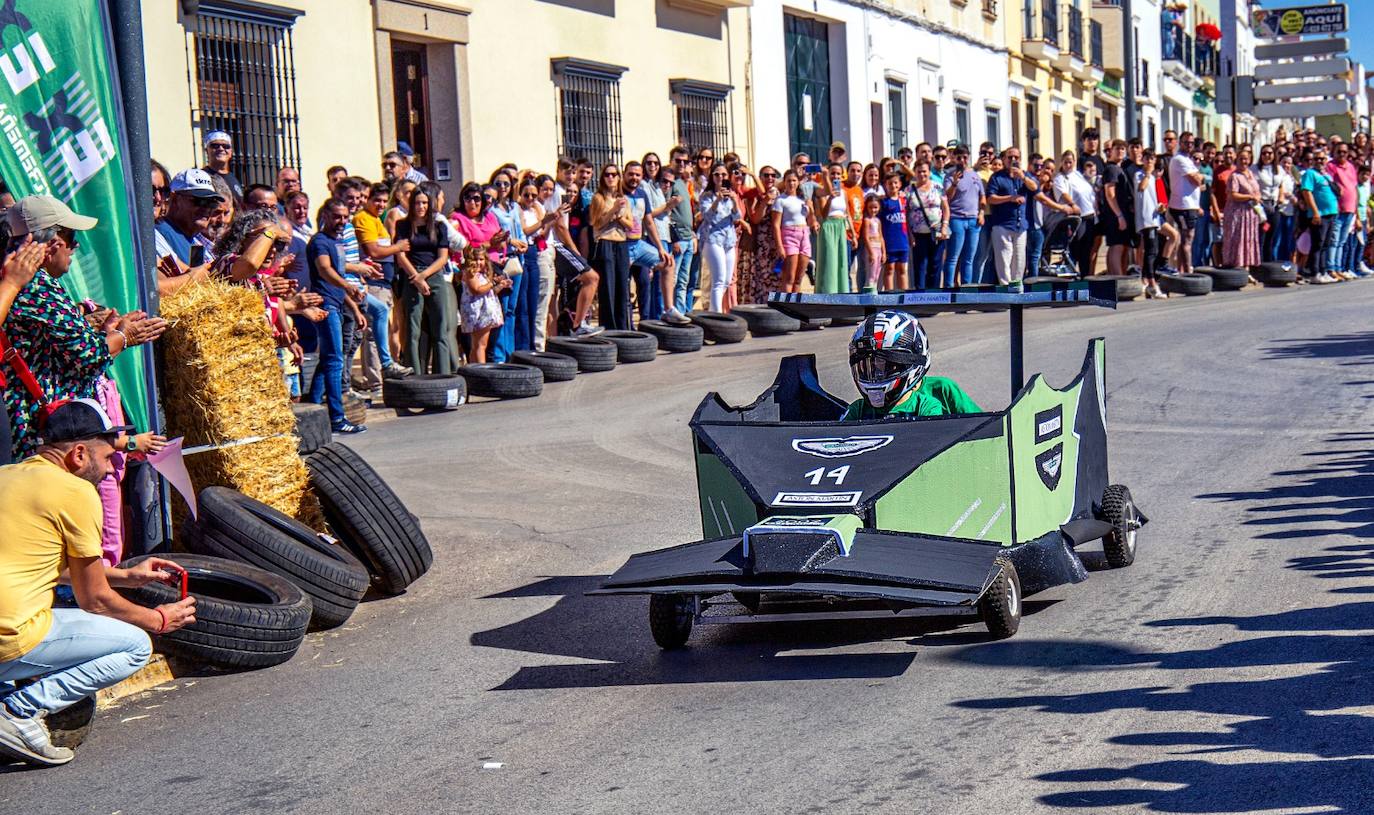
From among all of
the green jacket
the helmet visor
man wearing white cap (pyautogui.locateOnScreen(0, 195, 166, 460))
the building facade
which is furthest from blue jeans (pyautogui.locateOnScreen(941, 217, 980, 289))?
man wearing white cap (pyautogui.locateOnScreen(0, 195, 166, 460))

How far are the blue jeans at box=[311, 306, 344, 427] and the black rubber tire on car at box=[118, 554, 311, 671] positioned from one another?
572cm

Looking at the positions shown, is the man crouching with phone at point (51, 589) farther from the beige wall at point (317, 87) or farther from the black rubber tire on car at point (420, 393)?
the beige wall at point (317, 87)

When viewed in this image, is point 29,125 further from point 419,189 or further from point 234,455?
point 419,189

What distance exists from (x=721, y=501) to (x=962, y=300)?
1.60 m

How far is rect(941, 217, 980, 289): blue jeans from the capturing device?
2150cm

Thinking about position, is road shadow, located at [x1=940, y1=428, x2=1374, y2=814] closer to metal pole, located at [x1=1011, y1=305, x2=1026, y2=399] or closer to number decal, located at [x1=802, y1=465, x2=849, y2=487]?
number decal, located at [x1=802, y1=465, x2=849, y2=487]

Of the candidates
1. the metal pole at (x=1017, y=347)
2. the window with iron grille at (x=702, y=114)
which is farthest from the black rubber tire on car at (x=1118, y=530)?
the window with iron grille at (x=702, y=114)

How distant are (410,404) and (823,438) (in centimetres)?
779

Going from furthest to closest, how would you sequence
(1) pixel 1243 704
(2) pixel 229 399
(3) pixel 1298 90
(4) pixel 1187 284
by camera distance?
(3) pixel 1298 90 → (4) pixel 1187 284 → (2) pixel 229 399 → (1) pixel 1243 704

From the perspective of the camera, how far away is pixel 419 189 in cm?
1478

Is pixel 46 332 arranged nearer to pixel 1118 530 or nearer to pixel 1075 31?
pixel 1118 530

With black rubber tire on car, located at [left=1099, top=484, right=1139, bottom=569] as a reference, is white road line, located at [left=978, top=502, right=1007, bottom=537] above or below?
above

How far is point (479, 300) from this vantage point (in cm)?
1553

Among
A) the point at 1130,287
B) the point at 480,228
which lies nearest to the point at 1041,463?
the point at 480,228
